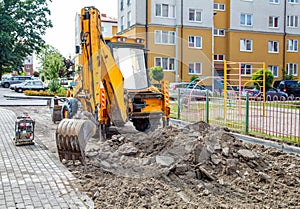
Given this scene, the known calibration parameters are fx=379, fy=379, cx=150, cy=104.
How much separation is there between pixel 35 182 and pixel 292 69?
139ft

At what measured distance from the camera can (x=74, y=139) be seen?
8.08 metres

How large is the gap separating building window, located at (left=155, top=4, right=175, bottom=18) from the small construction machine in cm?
2917

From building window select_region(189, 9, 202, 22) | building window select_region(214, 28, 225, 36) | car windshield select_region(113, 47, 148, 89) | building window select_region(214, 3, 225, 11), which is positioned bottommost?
car windshield select_region(113, 47, 148, 89)

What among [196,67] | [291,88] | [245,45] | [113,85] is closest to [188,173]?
[113,85]

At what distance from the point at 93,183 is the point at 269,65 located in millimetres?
39507

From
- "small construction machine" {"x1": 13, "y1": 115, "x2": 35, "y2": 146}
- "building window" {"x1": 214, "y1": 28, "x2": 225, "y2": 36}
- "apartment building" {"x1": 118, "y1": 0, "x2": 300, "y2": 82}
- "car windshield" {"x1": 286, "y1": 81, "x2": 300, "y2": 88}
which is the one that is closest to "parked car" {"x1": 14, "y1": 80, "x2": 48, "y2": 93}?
"apartment building" {"x1": 118, "y1": 0, "x2": 300, "y2": 82}

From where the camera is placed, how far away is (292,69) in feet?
145

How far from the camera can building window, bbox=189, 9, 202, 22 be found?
1535 inches

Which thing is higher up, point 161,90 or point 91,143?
point 161,90

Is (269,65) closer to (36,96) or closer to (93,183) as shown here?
(36,96)

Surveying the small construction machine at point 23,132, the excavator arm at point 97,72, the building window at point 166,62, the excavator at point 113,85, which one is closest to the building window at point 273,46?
the building window at point 166,62

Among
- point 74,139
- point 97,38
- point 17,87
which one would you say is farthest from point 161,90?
point 17,87

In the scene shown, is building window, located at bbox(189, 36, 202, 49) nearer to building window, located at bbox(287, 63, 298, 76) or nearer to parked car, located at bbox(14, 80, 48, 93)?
building window, located at bbox(287, 63, 298, 76)

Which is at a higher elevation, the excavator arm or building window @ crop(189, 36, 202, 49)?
building window @ crop(189, 36, 202, 49)
